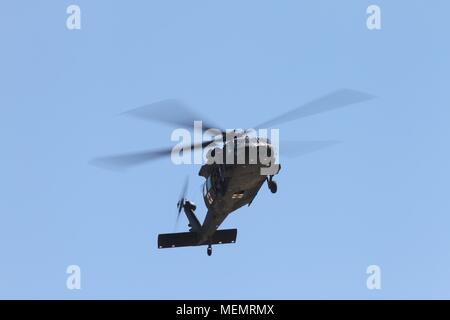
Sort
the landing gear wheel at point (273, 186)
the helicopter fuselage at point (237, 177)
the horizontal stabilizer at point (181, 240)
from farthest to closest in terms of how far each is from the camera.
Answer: the horizontal stabilizer at point (181, 240)
the landing gear wheel at point (273, 186)
the helicopter fuselage at point (237, 177)

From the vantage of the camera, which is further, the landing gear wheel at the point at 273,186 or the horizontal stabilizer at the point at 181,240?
the horizontal stabilizer at the point at 181,240

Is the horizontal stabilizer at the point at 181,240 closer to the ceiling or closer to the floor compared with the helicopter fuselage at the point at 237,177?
closer to the floor

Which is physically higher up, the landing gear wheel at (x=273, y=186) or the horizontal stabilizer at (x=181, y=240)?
the landing gear wheel at (x=273, y=186)

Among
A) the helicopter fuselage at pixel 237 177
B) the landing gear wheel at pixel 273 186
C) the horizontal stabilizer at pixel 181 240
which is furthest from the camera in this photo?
the horizontal stabilizer at pixel 181 240

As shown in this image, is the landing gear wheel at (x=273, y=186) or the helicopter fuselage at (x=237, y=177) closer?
the helicopter fuselage at (x=237, y=177)

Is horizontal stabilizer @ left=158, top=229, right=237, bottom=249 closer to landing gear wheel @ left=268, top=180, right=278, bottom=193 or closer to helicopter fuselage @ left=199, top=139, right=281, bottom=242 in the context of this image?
helicopter fuselage @ left=199, top=139, right=281, bottom=242

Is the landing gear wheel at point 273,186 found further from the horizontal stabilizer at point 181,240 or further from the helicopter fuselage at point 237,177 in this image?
the horizontal stabilizer at point 181,240

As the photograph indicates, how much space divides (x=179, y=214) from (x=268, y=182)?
9316 mm

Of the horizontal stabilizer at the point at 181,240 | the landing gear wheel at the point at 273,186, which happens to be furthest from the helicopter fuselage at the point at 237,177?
the horizontal stabilizer at the point at 181,240
